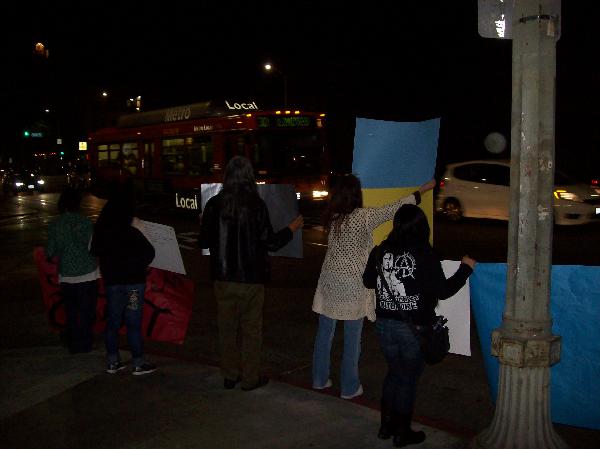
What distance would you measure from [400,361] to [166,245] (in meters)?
2.76

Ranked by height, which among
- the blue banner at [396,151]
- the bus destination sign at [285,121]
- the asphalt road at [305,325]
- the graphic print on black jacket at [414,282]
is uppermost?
the bus destination sign at [285,121]

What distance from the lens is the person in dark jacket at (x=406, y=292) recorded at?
409 cm

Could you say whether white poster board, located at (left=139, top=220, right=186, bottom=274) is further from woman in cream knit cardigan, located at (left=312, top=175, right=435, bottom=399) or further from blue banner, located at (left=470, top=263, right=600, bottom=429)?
blue banner, located at (left=470, top=263, right=600, bottom=429)

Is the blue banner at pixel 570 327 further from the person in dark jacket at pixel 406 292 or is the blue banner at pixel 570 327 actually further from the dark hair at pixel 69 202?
the dark hair at pixel 69 202

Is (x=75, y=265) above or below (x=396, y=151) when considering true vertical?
below

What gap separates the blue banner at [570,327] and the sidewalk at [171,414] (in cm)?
72

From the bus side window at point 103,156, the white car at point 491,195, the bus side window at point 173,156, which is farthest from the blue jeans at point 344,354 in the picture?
the bus side window at point 103,156

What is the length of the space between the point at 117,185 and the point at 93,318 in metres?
1.50

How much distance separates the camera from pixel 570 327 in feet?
14.1

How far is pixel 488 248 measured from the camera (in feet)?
45.2

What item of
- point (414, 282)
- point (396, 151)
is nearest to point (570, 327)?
point (414, 282)

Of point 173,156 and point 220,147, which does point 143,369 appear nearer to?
point 220,147

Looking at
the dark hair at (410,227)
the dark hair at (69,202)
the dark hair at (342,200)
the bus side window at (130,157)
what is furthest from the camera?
the bus side window at (130,157)

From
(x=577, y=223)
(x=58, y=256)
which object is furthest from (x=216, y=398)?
(x=577, y=223)
